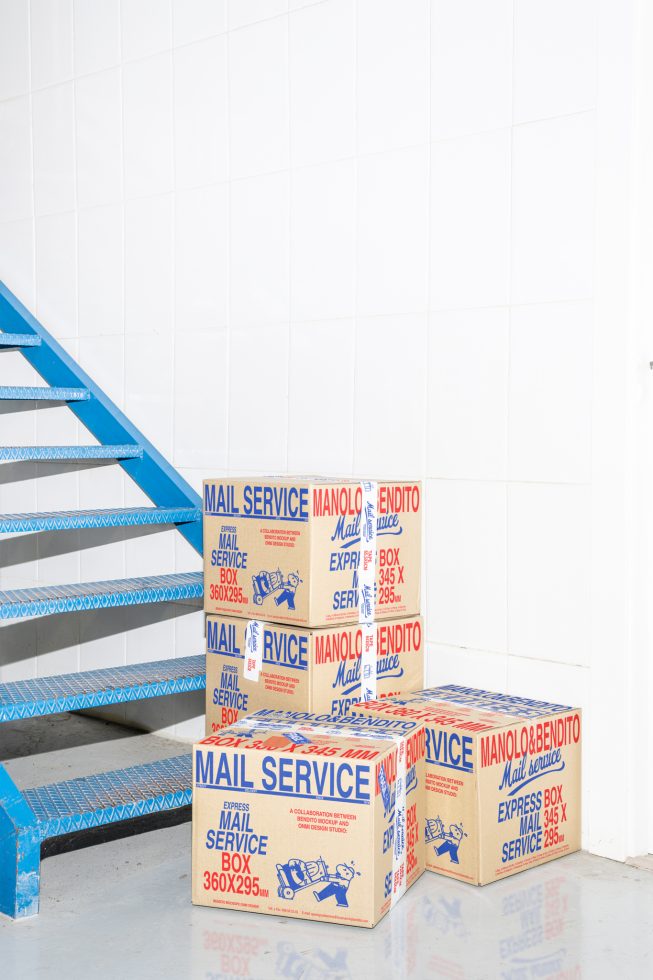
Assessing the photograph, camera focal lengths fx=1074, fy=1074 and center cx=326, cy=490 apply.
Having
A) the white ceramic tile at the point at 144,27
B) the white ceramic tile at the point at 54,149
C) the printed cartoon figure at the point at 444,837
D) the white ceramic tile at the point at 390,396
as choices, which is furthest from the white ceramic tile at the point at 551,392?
the white ceramic tile at the point at 54,149

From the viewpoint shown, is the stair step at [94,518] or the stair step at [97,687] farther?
the stair step at [94,518]

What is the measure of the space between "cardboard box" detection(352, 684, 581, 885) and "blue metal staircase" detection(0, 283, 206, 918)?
20.7 inches

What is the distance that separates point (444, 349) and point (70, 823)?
1.33 metres

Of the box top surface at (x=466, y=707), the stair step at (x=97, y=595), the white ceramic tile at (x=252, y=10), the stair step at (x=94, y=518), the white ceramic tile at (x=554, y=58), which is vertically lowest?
the box top surface at (x=466, y=707)

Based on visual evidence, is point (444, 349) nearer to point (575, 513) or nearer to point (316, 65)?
point (575, 513)

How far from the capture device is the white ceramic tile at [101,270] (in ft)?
10.9

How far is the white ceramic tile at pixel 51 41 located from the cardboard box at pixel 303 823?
2413 mm

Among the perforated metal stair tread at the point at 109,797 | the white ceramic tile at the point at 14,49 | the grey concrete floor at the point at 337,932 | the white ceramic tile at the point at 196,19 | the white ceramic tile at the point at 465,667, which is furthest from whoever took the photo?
the white ceramic tile at the point at 14,49

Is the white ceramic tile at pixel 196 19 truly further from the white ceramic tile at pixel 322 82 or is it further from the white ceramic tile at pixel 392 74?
the white ceramic tile at pixel 392 74

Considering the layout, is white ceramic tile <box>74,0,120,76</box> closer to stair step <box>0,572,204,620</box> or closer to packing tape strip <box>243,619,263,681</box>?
stair step <box>0,572,204,620</box>

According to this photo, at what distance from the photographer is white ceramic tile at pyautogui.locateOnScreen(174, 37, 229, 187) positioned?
300 centimetres

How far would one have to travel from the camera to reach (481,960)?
183 centimetres

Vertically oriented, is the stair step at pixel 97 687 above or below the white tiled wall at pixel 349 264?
below

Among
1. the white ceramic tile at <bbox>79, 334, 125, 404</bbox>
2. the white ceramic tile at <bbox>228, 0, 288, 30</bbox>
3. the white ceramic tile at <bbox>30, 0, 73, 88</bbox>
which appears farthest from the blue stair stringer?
the white ceramic tile at <bbox>30, 0, 73, 88</bbox>
